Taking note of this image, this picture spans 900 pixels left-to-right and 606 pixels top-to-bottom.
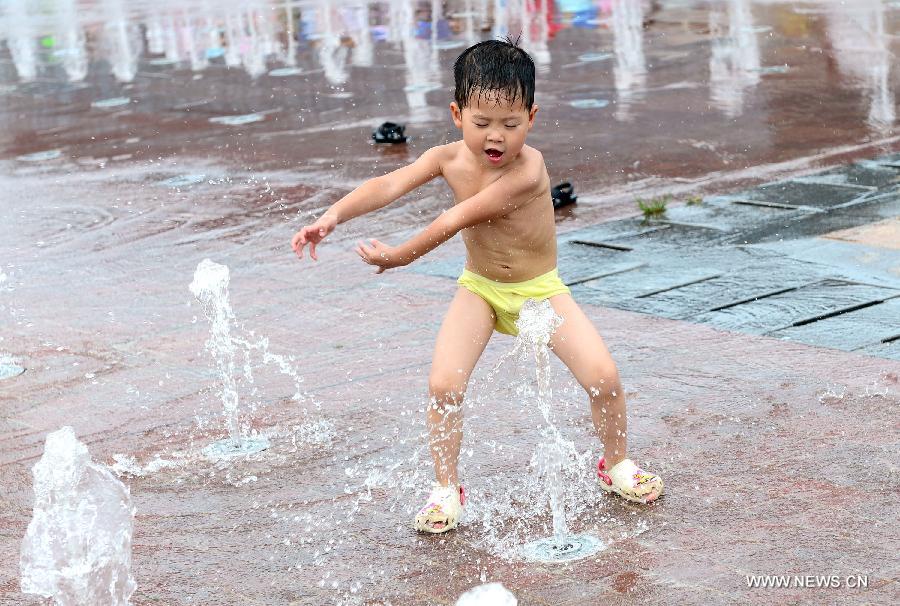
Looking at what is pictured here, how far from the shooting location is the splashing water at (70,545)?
372cm

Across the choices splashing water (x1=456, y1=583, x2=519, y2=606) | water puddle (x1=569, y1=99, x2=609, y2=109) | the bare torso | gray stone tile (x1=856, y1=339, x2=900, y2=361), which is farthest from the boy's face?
water puddle (x1=569, y1=99, x2=609, y2=109)

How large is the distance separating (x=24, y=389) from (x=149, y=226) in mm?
2995

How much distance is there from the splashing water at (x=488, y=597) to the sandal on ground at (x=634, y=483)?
30.5 inches

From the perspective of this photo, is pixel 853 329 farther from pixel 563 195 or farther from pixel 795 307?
pixel 563 195

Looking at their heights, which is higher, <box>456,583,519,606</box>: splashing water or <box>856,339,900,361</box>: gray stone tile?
<box>456,583,519,606</box>: splashing water

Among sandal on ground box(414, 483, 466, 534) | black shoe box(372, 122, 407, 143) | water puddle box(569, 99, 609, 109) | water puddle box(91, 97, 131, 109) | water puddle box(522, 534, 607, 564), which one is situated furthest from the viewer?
water puddle box(91, 97, 131, 109)

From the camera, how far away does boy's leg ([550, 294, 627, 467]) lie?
418 centimetres

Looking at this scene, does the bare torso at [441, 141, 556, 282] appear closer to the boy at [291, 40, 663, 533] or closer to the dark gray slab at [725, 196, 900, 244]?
the boy at [291, 40, 663, 533]

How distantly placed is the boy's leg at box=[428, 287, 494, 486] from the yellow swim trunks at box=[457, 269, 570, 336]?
0.09 m

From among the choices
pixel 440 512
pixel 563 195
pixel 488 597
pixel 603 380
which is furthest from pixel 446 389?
pixel 563 195

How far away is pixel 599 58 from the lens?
14.1m

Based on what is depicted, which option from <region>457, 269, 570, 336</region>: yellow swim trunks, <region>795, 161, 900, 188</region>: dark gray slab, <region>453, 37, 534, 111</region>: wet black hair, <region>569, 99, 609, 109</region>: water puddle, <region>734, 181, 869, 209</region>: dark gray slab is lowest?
<region>734, 181, 869, 209</region>: dark gray slab

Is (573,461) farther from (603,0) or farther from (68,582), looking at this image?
(603,0)

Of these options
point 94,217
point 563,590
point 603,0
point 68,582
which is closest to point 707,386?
point 563,590
